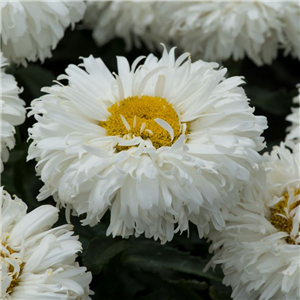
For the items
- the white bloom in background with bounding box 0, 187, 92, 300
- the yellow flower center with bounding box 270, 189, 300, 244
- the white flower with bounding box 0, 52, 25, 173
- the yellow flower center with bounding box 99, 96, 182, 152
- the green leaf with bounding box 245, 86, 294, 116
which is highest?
the yellow flower center with bounding box 99, 96, 182, 152

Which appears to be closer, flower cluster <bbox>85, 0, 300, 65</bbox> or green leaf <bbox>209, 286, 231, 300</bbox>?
green leaf <bbox>209, 286, 231, 300</bbox>

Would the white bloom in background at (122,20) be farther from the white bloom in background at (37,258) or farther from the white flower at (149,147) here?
the white bloom in background at (37,258)

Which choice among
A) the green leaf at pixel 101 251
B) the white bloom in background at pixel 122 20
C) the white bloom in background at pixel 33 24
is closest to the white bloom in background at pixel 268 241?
the green leaf at pixel 101 251

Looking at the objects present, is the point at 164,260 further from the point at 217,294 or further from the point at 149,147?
the point at 149,147

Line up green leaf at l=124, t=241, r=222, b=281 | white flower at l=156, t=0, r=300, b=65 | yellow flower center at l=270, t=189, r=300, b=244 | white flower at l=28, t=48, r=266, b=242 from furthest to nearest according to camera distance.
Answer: white flower at l=156, t=0, r=300, b=65 < green leaf at l=124, t=241, r=222, b=281 < yellow flower center at l=270, t=189, r=300, b=244 < white flower at l=28, t=48, r=266, b=242

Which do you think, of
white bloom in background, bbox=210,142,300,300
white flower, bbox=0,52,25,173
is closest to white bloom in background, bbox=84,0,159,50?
white flower, bbox=0,52,25,173

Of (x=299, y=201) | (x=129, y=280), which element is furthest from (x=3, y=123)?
(x=299, y=201)

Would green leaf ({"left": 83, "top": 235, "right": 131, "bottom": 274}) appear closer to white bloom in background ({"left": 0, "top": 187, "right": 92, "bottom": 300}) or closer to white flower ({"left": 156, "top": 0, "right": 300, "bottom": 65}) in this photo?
white bloom in background ({"left": 0, "top": 187, "right": 92, "bottom": 300})
